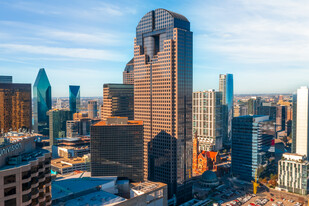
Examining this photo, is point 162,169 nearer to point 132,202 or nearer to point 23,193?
point 132,202

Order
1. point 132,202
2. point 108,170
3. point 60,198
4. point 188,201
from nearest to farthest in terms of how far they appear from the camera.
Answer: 1. point 132,202
2. point 60,198
3. point 108,170
4. point 188,201

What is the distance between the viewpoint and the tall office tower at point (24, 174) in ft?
226

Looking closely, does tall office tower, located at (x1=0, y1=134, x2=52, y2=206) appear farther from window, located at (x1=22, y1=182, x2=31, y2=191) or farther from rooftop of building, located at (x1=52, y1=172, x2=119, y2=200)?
rooftop of building, located at (x1=52, y1=172, x2=119, y2=200)

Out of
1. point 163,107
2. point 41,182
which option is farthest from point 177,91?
point 41,182

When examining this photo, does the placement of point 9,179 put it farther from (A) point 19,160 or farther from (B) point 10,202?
(A) point 19,160

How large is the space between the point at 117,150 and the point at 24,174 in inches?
4252

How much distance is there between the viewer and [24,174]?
237 ft

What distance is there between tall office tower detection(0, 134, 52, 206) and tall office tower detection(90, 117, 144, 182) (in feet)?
293

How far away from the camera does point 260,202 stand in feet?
612

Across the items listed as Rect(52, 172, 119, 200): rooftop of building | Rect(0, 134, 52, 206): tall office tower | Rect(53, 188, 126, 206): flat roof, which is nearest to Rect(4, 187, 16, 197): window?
Rect(0, 134, 52, 206): tall office tower

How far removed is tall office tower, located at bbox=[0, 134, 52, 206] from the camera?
69000 millimetres

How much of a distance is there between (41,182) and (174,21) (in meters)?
148

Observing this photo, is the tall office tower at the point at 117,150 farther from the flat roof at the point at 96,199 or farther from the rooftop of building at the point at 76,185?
the flat roof at the point at 96,199

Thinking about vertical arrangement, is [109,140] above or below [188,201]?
above
